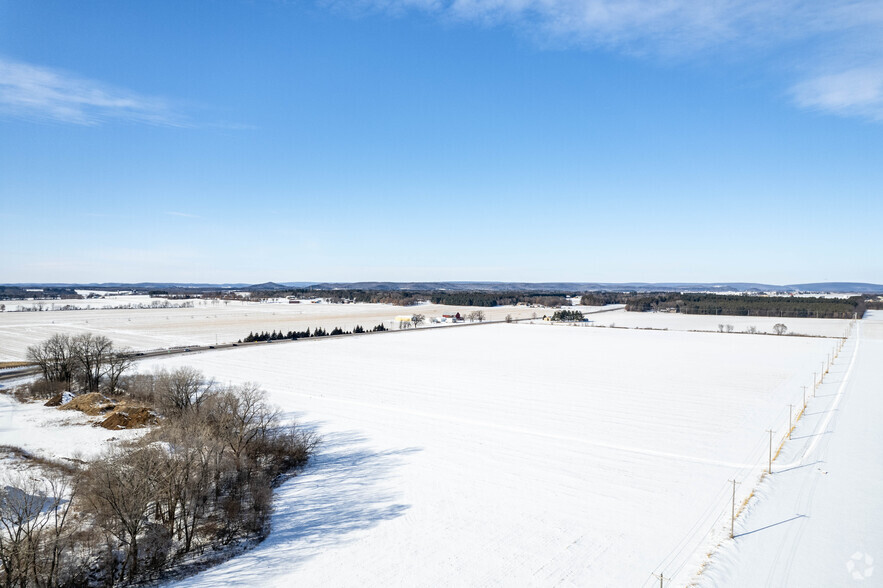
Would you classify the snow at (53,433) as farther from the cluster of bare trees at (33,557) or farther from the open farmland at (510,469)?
the open farmland at (510,469)

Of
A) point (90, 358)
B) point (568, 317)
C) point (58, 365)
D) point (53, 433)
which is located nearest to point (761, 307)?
point (568, 317)

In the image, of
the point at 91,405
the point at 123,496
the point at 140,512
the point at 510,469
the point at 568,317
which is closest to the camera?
the point at 123,496

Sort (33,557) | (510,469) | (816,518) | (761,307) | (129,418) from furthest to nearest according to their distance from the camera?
(761,307) → (129,418) → (510,469) → (816,518) → (33,557)

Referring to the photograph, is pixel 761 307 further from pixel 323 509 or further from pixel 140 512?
pixel 140 512

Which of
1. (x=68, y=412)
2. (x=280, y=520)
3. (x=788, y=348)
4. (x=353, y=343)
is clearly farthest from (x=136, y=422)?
(x=788, y=348)

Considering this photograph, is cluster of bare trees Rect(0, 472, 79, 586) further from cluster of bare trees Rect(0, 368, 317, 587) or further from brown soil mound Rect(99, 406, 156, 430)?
brown soil mound Rect(99, 406, 156, 430)
